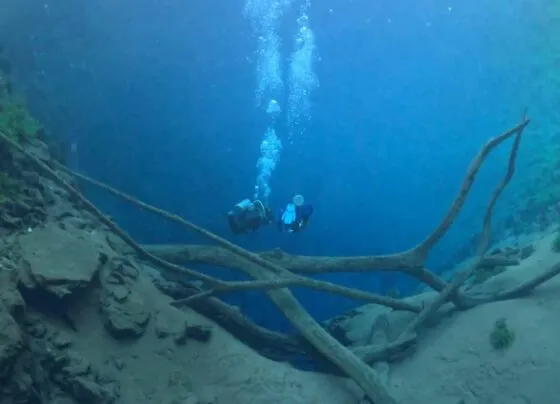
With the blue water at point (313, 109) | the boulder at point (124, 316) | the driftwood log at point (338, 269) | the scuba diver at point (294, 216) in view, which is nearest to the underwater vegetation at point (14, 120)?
the driftwood log at point (338, 269)

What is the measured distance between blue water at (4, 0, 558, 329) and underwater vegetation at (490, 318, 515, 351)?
6.61 m

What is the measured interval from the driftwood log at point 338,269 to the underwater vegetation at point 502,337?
80cm

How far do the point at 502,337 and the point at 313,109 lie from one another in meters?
14.2

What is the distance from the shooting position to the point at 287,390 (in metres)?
5.09

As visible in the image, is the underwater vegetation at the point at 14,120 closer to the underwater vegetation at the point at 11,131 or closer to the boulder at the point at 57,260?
the underwater vegetation at the point at 11,131

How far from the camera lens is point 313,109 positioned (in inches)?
729

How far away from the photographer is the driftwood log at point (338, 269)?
5.31 meters

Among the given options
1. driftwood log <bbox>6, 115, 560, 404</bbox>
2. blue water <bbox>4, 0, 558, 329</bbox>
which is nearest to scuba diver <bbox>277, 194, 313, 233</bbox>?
driftwood log <bbox>6, 115, 560, 404</bbox>

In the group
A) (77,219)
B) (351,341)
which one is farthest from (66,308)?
(351,341)

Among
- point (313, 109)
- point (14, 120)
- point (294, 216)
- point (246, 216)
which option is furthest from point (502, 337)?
point (313, 109)

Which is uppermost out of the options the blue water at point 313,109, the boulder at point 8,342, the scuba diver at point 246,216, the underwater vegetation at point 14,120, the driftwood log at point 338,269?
the blue water at point 313,109

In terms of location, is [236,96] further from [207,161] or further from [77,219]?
[77,219]

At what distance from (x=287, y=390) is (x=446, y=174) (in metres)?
17.4

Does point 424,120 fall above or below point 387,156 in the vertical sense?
above
